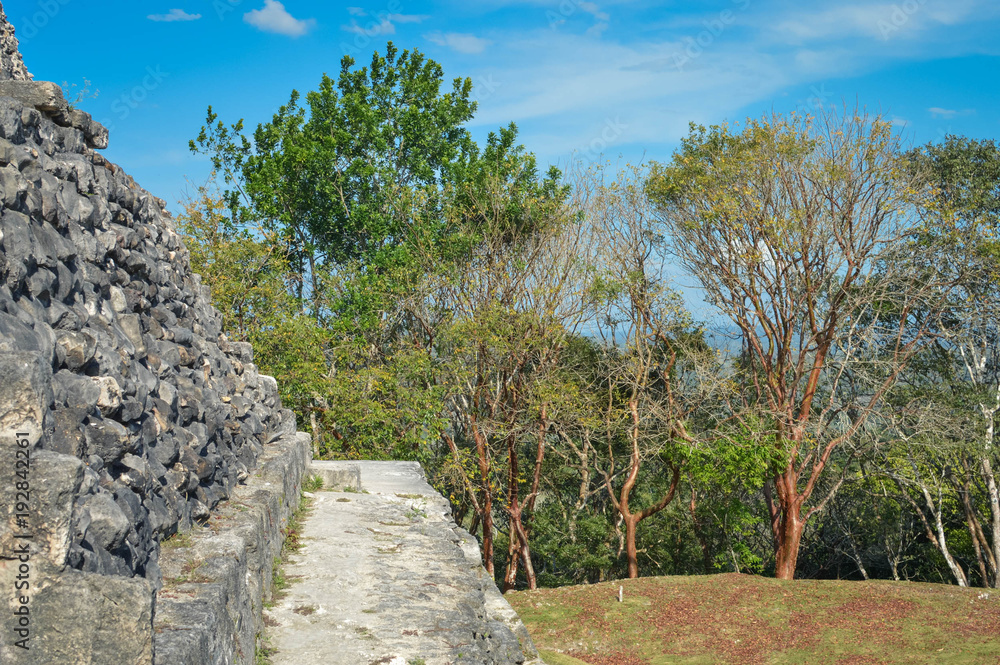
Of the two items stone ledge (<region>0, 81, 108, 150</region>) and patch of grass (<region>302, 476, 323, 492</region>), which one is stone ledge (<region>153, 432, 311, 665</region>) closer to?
stone ledge (<region>0, 81, 108, 150</region>)

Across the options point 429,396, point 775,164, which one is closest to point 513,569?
point 429,396

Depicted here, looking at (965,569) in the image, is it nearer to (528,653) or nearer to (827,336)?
(827,336)

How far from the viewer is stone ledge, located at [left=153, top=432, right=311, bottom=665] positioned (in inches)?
104

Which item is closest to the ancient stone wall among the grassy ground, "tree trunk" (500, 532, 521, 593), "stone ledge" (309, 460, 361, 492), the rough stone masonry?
the rough stone masonry

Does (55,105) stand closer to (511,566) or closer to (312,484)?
(312,484)

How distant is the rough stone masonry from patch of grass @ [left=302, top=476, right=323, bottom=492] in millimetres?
2633

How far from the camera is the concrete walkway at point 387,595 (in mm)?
4004

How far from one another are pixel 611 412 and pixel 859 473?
7736 millimetres

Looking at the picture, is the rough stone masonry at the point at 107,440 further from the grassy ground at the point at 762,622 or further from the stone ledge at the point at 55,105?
the grassy ground at the point at 762,622

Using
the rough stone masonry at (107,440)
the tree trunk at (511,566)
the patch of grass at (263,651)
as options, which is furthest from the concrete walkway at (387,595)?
the tree trunk at (511,566)

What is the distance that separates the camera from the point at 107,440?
2.87 m

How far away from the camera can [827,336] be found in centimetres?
1773

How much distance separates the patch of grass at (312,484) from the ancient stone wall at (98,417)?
243cm

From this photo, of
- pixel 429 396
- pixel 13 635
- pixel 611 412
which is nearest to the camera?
pixel 13 635
